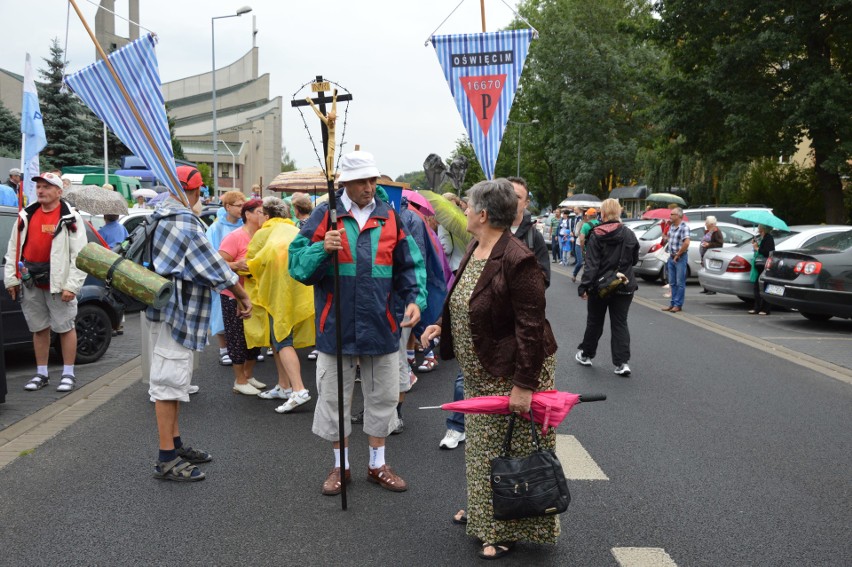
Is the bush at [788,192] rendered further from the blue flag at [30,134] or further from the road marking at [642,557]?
the road marking at [642,557]

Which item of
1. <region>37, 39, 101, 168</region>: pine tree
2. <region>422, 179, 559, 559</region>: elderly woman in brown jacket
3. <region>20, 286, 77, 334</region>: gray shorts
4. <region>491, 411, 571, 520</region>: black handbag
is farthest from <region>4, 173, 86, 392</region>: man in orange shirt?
A: <region>37, 39, 101, 168</region>: pine tree

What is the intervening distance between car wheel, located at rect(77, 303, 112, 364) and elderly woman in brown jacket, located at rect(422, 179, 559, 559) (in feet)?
20.4

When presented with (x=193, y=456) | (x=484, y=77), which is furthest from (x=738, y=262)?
(x=193, y=456)

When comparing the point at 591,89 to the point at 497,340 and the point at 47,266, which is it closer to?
the point at 47,266

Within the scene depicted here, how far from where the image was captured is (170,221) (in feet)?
16.9

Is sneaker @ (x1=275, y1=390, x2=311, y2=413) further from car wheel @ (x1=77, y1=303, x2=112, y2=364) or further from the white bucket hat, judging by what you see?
car wheel @ (x1=77, y1=303, x2=112, y2=364)

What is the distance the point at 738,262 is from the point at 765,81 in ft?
47.5

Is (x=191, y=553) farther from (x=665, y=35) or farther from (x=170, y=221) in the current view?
(x=665, y=35)

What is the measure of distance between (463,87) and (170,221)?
3.85m

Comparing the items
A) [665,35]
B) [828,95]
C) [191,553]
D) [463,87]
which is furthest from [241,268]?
[665,35]

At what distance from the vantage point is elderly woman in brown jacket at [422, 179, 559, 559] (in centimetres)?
371

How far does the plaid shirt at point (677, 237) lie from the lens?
14711 mm

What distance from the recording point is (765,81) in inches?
1065

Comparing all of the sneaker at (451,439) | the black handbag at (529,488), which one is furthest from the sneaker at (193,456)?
the black handbag at (529,488)
